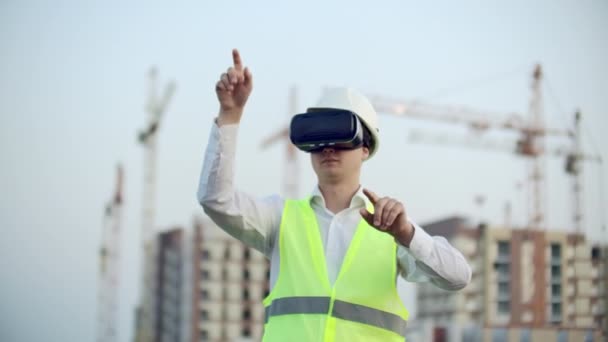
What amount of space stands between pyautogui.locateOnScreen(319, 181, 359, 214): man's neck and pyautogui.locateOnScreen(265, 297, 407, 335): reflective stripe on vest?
451mm

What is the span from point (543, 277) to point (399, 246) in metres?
109

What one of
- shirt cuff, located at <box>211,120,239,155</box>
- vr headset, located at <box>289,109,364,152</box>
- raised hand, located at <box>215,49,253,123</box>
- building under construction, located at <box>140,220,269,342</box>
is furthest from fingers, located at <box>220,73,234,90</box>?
building under construction, located at <box>140,220,269,342</box>

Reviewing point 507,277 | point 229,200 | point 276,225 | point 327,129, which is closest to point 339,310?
point 276,225

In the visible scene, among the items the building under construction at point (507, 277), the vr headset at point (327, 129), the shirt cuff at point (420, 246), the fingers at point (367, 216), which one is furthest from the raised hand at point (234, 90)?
the building under construction at point (507, 277)

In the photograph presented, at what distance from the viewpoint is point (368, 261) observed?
3.72 meters

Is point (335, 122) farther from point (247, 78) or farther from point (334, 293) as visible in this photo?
point (334, 293)

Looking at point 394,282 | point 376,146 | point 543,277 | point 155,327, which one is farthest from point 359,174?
point 155,327

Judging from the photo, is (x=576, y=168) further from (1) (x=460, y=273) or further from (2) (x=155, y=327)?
(1) (x=460, y=273)

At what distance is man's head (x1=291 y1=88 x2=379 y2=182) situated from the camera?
3.73 metres

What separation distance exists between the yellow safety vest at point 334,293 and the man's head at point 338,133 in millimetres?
230

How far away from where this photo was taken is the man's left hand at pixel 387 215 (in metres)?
3.30

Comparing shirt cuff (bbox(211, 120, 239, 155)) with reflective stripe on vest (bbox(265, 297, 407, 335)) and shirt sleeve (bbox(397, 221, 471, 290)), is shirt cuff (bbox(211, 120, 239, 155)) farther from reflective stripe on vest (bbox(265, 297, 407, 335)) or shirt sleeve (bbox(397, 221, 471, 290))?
shirt sleeve (bbox(397, 221, 471, 290))

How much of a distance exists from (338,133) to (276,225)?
477 millimetres

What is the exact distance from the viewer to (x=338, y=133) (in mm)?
3727
